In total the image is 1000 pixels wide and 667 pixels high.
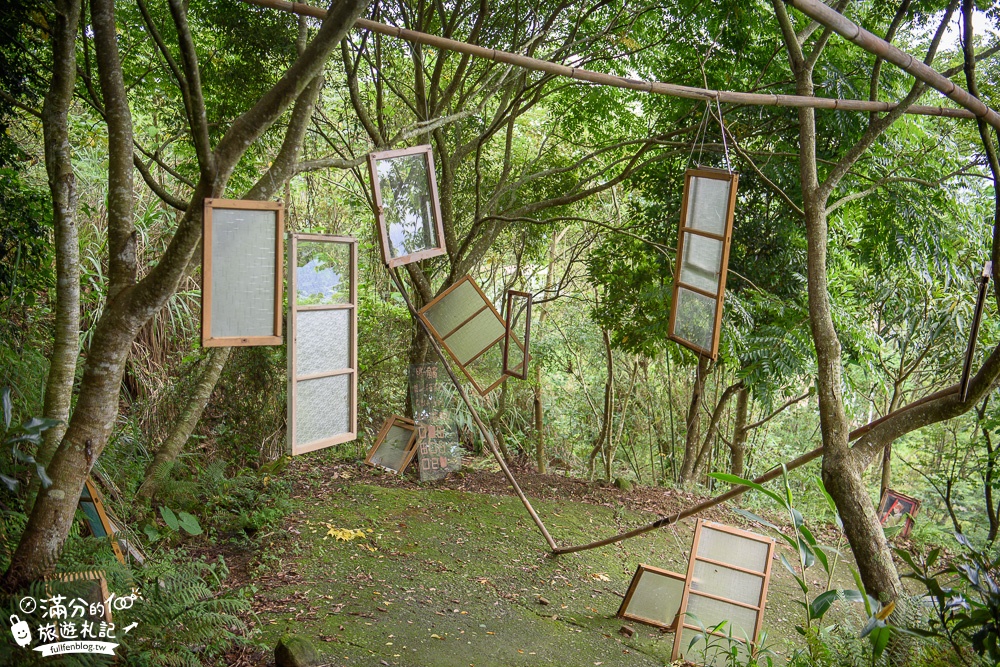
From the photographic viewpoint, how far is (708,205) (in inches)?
113

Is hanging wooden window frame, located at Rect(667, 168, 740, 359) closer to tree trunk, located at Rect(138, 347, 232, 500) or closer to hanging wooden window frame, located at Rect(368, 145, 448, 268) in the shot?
hanging wooden window frame, located at Rect(368, 145, 448, 268)

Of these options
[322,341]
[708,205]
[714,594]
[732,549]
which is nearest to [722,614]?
[714,594]

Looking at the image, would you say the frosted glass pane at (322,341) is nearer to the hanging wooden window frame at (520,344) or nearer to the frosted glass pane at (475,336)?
the frosted glass pane at (475,336)

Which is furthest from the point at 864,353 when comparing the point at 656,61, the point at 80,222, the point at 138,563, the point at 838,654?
the point at 80,222

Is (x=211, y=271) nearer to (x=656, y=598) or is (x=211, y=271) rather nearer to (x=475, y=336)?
(x=475, y=336)

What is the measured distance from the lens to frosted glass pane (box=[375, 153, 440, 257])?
3125 mm

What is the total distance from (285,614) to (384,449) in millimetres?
1975

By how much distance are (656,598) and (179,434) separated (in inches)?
119

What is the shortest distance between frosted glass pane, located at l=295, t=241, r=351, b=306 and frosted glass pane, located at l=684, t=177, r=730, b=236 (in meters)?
1.48

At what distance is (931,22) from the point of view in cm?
413

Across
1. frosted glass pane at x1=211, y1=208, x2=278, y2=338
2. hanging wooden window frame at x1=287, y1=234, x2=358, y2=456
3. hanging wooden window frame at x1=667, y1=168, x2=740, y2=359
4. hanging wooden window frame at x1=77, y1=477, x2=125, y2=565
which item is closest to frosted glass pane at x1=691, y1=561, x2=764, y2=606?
hanging wooden window frame at x1=667, y1=168, x2=740, y2=359

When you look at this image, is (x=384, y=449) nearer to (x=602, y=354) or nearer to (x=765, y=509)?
(x=602, y=354)

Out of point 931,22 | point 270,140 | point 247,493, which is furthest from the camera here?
point 270,140

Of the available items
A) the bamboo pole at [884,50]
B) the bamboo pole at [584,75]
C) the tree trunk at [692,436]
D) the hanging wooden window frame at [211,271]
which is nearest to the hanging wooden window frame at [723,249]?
the bamboo pole at [584,75]
